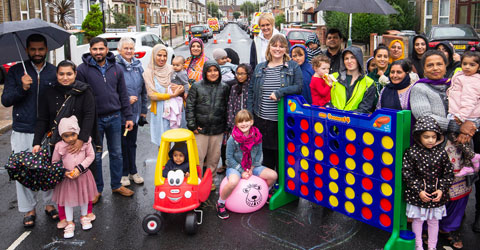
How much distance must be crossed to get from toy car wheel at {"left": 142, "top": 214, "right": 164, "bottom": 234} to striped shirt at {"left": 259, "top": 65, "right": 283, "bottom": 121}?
1740 mm

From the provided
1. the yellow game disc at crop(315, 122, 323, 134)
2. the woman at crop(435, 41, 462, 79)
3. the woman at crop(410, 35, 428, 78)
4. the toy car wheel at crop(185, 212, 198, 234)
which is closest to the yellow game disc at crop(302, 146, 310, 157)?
the yellow game disc at crop(315, 122, 323, 134)

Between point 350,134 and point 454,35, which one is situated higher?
point 454,35

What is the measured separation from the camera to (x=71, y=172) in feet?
14.5

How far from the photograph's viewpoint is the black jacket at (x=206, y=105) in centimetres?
531

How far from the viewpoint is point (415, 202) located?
150 inches

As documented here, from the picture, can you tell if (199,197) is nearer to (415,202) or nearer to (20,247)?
(20,247)

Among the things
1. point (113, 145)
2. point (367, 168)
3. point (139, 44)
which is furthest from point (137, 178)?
point (139, 44)

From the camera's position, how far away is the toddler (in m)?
4.67

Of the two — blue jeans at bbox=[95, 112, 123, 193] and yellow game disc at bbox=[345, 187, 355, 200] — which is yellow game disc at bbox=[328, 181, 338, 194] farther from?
blue jeans at bbox=[95, 112, 123, 193]

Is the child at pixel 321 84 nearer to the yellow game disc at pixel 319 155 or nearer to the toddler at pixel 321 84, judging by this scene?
the toddler at pixel 321 84

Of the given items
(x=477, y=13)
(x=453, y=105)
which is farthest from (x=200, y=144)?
(x=477, y=13)

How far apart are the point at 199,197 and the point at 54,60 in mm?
13765

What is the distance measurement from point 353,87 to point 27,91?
349cm

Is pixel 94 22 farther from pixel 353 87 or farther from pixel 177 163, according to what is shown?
pixel 353 87
